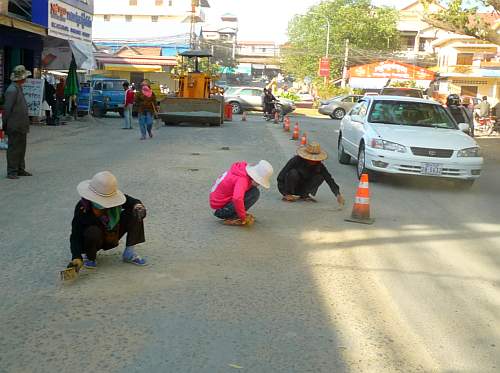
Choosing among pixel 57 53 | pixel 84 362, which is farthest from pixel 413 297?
pixel 57 53

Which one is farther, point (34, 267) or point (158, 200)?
point (158, 200)

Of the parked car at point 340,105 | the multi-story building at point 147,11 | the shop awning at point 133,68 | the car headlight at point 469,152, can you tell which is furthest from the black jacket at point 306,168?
the multi-story building at point 147,11

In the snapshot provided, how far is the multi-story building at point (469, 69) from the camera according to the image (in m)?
49.7

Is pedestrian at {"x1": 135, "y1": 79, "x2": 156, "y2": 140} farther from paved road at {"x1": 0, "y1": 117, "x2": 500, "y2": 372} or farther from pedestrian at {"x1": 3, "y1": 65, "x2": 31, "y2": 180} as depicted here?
paved road at {"x1": 0, "y1": 117, "x2": 500, "y2": 372}

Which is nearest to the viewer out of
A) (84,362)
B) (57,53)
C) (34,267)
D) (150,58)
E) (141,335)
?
(84,362)

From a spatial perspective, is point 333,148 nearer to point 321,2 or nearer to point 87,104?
point 87,104

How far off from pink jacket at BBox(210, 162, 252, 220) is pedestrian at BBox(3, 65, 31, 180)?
14.7ft

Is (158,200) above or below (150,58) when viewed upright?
below

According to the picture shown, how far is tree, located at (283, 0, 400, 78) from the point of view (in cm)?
6359

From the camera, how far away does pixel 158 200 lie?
8805 mm

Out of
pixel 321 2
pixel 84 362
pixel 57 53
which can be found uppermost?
pixel 321 2

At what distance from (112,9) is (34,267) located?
90313 mm

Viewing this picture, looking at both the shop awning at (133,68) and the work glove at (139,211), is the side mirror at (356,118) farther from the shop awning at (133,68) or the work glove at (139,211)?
the shop awning at (133,68)

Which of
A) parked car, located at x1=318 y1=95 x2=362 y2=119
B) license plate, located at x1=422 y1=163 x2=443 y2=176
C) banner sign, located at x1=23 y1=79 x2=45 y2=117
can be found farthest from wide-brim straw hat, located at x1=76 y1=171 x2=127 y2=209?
parked car, located at x1=318 y1=95 x2=362 y2=119
